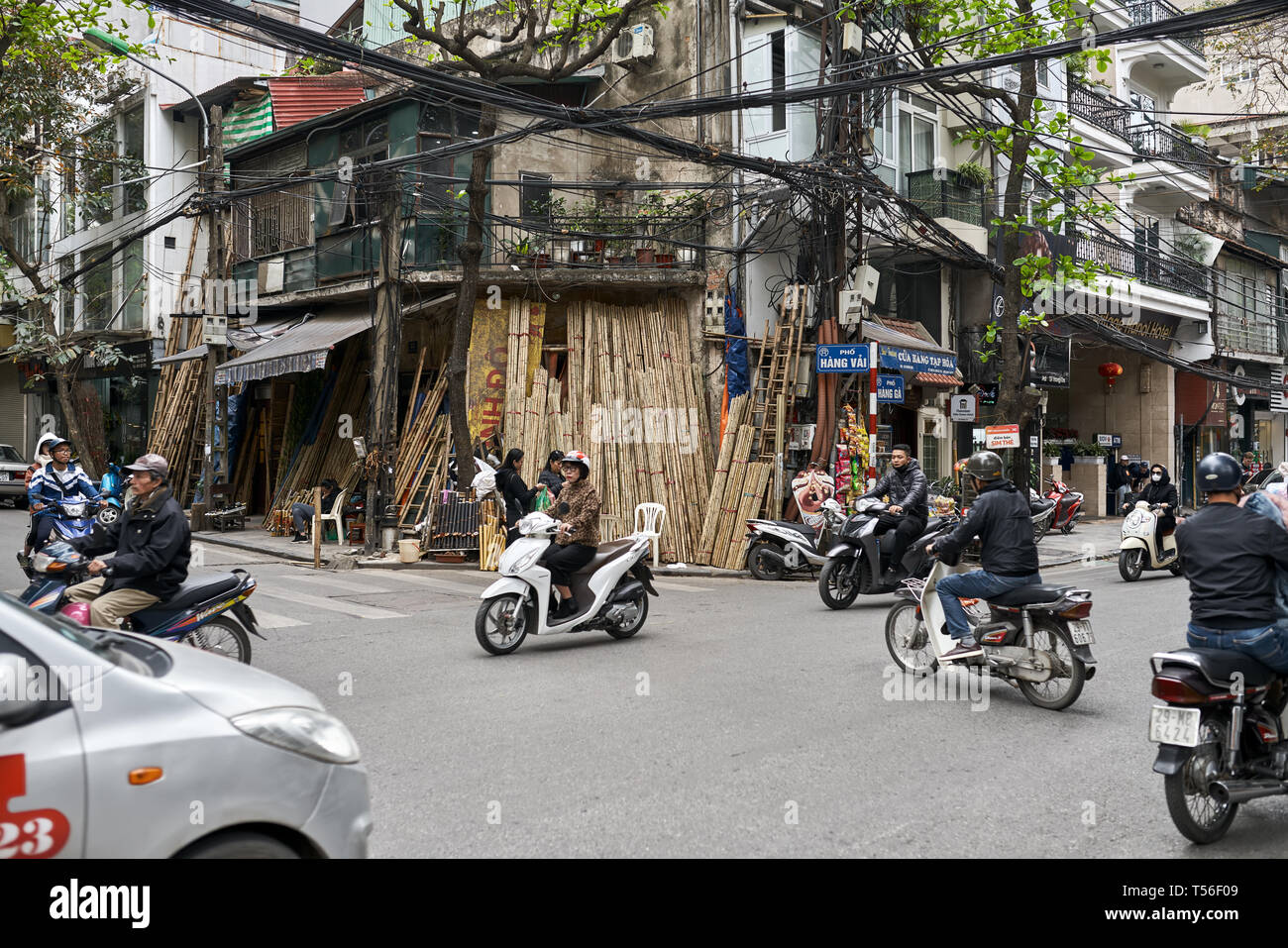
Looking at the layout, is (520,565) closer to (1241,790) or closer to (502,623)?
(502,623)

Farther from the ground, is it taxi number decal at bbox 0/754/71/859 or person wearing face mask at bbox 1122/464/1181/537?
person wearing face mask at bbox 1122/464/1181/537

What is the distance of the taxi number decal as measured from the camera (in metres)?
2.82

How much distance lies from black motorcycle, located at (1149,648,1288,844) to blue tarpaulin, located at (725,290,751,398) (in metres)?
13.5

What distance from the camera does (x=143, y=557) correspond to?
709cm

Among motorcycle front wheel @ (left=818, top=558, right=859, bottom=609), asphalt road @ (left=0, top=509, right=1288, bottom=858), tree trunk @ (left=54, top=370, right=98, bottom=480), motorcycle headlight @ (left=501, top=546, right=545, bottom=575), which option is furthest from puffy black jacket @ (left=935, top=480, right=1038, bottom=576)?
tree trunk @ (left=54, top=370, right=98, bottom=480)

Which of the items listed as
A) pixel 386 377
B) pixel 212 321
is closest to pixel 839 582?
pixel 386 377

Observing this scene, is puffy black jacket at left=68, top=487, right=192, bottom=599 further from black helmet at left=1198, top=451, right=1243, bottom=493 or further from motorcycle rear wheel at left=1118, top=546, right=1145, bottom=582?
motorcycle rear wheel at left=1118, top=546, right=1145, bottom=582

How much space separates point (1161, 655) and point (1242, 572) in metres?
0.54

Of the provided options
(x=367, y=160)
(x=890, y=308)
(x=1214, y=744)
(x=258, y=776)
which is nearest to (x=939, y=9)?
(x=890, y=308)

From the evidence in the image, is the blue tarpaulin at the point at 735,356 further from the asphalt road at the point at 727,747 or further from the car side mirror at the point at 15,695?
the car side mirror at the point at 15,695

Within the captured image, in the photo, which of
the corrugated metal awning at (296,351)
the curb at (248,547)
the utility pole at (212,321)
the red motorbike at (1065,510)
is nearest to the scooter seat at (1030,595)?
the curb at (248,547)

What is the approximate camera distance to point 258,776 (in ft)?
10.4

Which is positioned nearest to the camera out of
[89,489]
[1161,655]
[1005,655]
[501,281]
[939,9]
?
[1161,655]

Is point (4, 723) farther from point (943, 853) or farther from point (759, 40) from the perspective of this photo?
point (759, 40)
